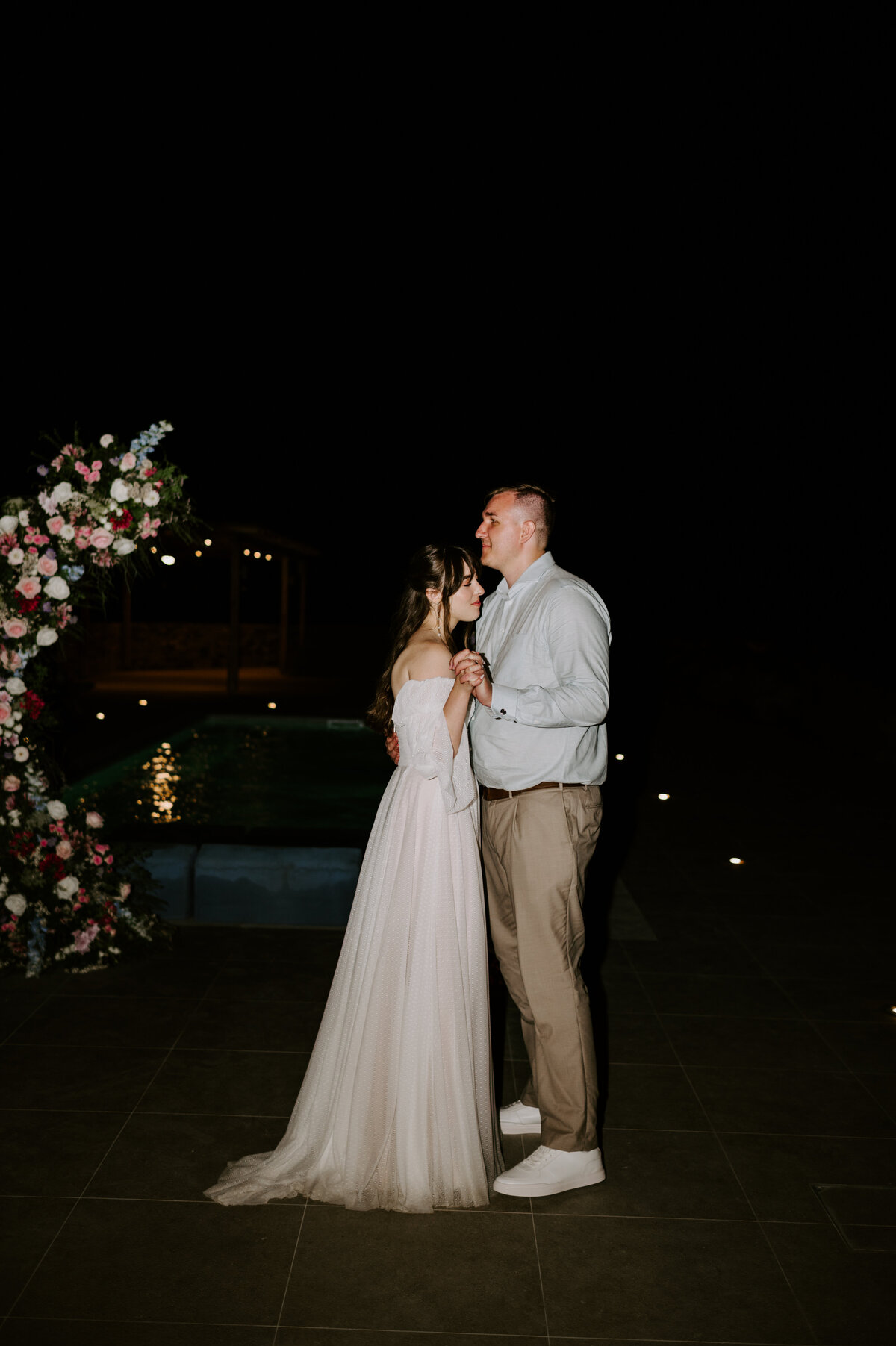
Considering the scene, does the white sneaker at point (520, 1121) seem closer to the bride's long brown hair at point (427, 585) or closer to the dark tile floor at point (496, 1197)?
the dark tile floor at point (496, 1197)

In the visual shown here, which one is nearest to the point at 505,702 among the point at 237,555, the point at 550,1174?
the point at 550,1174

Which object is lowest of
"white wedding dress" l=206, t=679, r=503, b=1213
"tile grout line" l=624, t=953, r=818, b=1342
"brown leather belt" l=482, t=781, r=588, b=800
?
"tile grout line" l=624, t=953, r=818, b=1342

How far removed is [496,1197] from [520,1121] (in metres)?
0.41

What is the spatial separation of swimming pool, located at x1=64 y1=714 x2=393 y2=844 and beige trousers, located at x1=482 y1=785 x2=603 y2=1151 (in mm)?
2724

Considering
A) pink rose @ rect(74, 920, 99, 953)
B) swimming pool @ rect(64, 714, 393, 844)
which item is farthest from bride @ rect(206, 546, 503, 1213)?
swimming pool @ rect(64, 714, 393, 844)

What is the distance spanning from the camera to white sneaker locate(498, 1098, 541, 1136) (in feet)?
9.63

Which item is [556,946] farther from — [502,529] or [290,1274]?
[502,529]

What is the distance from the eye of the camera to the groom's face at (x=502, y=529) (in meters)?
2.75

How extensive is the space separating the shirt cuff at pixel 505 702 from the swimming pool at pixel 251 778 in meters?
2.92

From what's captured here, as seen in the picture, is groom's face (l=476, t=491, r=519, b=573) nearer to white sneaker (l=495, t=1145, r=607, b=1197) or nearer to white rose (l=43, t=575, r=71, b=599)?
white sneaker (l=495, t=1145, r=607, b=1197)

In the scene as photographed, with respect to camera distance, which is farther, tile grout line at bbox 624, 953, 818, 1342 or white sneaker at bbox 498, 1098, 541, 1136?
white sneaker at bbox 498, 1098, 541, 1136

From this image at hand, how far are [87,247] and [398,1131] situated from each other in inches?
662

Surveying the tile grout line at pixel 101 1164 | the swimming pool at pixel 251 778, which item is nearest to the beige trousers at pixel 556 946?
the tile grout line at pixel 101 1164

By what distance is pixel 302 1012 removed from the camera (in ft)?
12.3
